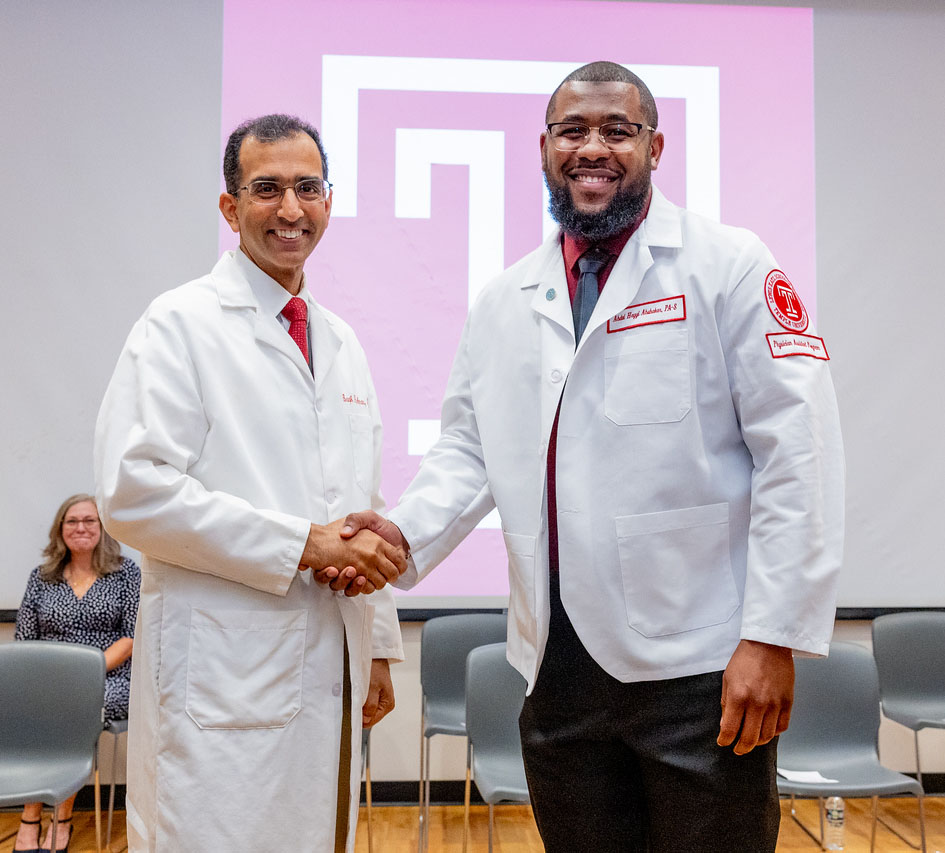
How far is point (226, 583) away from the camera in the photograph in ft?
6.00

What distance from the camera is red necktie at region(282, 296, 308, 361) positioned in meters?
2.09

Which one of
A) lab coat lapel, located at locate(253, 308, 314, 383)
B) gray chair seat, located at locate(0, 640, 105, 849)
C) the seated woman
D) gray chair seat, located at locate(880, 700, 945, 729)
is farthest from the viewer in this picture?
the seated woman

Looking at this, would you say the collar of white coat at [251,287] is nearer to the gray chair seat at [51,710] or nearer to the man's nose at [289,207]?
the man's nose at [289,207]

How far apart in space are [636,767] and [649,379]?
71 centimetres

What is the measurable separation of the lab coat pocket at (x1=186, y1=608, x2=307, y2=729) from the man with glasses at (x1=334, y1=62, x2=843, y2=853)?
0.47 metres

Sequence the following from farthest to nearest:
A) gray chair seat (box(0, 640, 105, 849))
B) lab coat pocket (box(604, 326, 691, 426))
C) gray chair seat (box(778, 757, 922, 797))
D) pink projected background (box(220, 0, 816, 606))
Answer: pink projected background (box(220, 0, 816, 606)) < gray chair seat (box(0, 640, 105, 849)) < gray chair seat (box(778, 757, 922, 797)) < lab coat pocket (box(604, 326, 691, 426))

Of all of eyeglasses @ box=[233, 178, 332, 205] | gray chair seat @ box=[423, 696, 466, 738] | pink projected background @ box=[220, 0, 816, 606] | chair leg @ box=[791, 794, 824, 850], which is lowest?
chair leg @ box=[791, 794, 824, 850]

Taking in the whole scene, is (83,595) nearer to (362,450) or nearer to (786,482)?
(362,450)

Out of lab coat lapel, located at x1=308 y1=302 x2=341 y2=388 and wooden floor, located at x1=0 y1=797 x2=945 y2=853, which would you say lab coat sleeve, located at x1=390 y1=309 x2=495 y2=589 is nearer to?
lab coat lapel, located at x1=308 y1=302 x2=341 y2=388

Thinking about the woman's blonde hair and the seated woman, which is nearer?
the seated woman

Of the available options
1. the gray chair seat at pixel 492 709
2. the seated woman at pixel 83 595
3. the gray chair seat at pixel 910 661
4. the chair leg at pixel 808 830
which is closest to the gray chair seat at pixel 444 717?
the gray chair seat at pixel 492 709

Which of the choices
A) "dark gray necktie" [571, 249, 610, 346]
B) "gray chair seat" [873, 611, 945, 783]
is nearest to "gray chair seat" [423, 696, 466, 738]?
"gray chair seat" [873, 611, 945, 783]

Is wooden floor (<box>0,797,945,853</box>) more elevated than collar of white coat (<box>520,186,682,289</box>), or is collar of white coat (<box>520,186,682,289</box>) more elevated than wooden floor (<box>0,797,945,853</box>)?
collar of white coat (<box>520,186,682,289</box>)

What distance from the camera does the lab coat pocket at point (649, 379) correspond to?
5.38 ft
